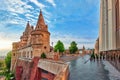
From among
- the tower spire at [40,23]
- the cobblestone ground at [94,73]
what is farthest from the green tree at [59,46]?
the cobblestone ground at [94,73]

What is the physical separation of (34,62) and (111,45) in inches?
651

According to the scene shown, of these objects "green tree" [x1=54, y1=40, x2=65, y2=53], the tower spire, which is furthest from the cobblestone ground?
"green tree" [x1=54, y1=40, x2=65, y2=53]

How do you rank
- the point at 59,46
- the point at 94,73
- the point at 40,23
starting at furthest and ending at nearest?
1. the point at 59,46
2. the point at 40,23
3. the point at 94,73

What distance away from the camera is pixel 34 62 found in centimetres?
2483

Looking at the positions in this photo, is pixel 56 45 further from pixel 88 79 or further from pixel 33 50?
pixel 88 79

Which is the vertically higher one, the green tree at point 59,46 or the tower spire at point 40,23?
the tower spire at point 40,23

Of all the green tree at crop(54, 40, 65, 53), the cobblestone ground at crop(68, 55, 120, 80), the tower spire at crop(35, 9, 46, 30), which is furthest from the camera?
the green tree at crop(54, 40, 65, 53)

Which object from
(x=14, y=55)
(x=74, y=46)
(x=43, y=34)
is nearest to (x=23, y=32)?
(x=14, y=55)

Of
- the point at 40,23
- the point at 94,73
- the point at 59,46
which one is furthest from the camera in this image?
the point at 59,46

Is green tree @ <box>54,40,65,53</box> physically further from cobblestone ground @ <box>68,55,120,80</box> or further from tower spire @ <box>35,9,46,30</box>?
cobblestone ground @ <box>68,55,120,80</box>

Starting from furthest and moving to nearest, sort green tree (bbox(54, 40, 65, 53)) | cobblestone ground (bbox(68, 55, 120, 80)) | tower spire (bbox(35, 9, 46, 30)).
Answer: green tree (bbox(54, 40, 65, 53)) → tower spire (bbox(35, 9, 46, 30)) → cobblestone ground (bbox(68, 55, 120, 80))

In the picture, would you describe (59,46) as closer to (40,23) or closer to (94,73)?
(40,23)

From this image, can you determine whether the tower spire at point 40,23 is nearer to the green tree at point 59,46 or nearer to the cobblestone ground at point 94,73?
the cobblestone ground at point 94,73

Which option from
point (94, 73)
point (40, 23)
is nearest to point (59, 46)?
point (40, 23)
